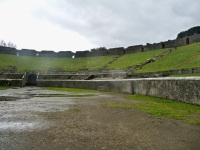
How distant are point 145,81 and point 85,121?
8.27m

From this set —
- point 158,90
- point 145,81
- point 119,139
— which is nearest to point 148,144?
point 119,139

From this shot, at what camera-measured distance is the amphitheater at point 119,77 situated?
9.16 metres

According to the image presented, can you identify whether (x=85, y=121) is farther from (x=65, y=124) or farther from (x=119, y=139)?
(x=119, y=139)

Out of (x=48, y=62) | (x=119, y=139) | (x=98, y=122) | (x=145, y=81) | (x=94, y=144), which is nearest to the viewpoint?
(x=94, y=144)

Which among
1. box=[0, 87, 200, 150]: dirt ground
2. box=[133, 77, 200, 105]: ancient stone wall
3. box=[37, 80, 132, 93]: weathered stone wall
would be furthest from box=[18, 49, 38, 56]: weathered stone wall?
box=[0, 87, 200, 150]: dirt ground

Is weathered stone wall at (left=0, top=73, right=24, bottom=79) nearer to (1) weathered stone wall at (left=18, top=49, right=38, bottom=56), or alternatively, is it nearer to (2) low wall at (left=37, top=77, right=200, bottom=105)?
(2) low wall at (left=37, top=77, right=200, bottom=105)

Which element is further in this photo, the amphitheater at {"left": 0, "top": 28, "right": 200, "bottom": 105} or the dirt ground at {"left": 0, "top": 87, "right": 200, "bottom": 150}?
the amphitheater at {"left": 0, "top": 28, "right": 200, "bottom": 105}

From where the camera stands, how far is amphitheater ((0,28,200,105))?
9163 millimetres

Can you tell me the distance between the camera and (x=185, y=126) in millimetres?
5164

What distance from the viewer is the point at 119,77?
25312mm

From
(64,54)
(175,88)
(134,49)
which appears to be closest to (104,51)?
(134,49)

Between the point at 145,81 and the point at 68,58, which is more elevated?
the point at 68,58

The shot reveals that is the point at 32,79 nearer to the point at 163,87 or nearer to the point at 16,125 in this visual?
the point at 163,87

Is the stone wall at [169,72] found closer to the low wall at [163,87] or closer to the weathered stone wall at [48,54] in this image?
the low wall at [163,87]
